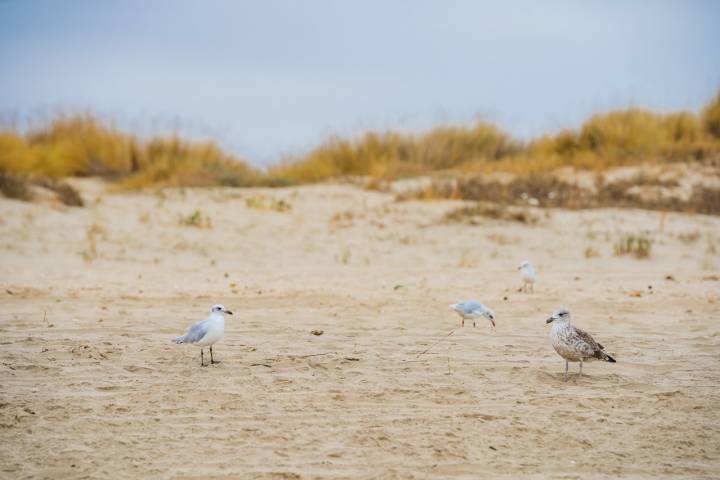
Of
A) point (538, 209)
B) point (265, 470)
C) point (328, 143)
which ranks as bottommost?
point (265, 470)

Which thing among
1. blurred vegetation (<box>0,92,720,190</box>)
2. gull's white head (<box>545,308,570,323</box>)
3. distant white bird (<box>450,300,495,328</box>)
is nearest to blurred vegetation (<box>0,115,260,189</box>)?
blurred vegetation (<box>0,92,720,190</box>)

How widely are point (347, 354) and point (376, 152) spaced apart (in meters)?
12.5

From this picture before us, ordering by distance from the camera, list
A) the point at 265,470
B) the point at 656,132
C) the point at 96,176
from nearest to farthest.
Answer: the point at 265,470, the point at 96,176, the point at 656,132

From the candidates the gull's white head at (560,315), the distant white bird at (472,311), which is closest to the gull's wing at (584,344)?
the gull's white head at (560,315)

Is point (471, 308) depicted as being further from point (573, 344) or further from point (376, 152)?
point (376, 152)

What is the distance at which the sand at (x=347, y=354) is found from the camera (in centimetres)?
487

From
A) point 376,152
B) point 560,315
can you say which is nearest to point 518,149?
point 376,152

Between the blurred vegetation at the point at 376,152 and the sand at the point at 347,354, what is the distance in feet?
11.6

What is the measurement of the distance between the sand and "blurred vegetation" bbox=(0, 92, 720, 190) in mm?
3546

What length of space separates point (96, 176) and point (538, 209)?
9.29 metres

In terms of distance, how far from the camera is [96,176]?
17.7 meters

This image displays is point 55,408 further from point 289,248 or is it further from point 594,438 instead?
point 289,248

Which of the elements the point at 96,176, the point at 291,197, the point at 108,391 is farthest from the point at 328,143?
the point at 108,391

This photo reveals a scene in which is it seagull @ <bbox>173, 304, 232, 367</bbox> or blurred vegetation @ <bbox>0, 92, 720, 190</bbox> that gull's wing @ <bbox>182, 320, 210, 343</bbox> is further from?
blurred vegetation @ <bbox>0, 92, 720, 190</bbox>
